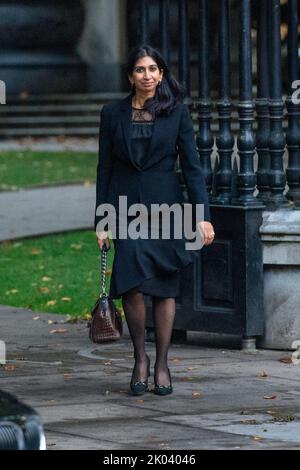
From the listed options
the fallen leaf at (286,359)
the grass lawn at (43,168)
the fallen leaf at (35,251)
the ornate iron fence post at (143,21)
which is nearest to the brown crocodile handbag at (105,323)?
the fallen leaf at (286,359)

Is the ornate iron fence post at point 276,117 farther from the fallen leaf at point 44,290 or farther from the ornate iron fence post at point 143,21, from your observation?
the fallen leaf at point 44,290

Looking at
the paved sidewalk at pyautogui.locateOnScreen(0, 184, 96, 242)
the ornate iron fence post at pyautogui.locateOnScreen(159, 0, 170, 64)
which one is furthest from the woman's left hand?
the paved sidewalk at pyautogui.locateOnScreen(0, 184, 96, 242)

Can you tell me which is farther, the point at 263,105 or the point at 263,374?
the point at 263,105

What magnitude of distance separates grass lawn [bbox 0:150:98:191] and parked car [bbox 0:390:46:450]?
15.8 m

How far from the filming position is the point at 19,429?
18.4 feet

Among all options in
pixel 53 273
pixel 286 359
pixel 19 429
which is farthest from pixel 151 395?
pixel 53 273

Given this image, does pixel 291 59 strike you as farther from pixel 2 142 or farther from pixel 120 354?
pixel 2 142

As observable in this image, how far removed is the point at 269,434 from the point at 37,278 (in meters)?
6.86

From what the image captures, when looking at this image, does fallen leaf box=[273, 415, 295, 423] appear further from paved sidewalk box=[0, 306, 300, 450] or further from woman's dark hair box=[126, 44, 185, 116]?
woman's dark hair box=[126, 44, 185, 116]

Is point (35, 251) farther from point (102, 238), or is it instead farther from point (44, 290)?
point (102, 238)

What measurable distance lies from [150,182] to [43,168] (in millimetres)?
16035

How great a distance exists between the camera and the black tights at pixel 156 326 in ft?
29.3

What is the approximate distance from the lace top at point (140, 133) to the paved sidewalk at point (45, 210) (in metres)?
7.95
